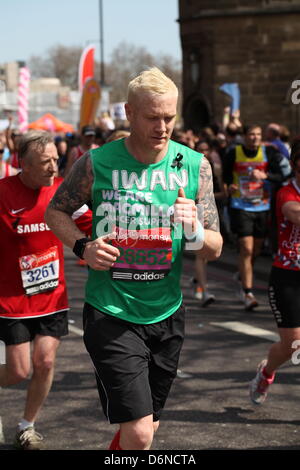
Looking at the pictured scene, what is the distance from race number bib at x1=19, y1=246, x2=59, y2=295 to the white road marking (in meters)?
3.53

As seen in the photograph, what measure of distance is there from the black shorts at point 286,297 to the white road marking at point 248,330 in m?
2.55

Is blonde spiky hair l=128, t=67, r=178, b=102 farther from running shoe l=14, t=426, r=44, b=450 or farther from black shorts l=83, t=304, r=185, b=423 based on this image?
running shoe l=14, t=426, r=44, b=450

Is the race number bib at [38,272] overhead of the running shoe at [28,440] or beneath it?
overhead

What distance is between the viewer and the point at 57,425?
5.91 m

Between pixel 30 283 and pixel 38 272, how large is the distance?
0.27 ft

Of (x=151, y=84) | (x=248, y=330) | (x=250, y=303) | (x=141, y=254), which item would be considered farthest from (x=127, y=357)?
(x=250, y=303)

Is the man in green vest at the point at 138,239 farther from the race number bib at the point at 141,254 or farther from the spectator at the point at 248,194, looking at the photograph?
the spectator at the point at 248,194

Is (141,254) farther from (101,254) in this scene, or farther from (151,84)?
(151,84)

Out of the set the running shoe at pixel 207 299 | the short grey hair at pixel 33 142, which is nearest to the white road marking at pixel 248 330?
the running shoe at pixel 207 299

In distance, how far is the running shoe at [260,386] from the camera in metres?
6.22

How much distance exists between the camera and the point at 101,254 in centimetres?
375

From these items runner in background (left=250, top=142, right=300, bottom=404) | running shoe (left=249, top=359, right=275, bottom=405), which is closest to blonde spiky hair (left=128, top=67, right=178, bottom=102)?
runner in background (left=250, top=142, right=300, bottom=404)

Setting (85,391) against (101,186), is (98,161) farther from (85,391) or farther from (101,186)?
(85,391)
